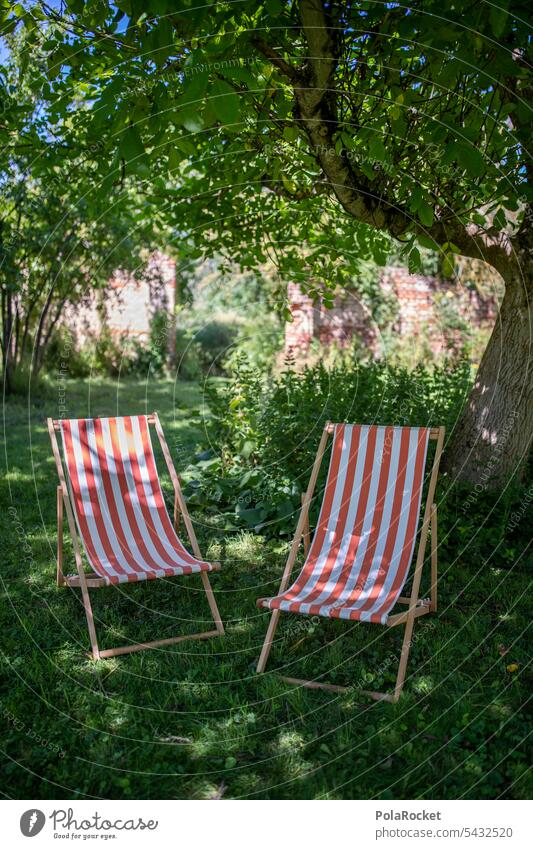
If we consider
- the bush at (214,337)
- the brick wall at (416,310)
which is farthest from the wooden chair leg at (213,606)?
the bush at (214,337)

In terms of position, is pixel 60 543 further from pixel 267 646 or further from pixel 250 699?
pixel 250 699

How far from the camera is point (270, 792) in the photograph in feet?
8.89

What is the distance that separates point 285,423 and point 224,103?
319 cm

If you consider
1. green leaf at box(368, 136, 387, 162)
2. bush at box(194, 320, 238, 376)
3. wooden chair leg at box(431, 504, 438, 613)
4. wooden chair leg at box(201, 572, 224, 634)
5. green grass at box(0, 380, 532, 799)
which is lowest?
green grass at box(0, 380, 532, 799)

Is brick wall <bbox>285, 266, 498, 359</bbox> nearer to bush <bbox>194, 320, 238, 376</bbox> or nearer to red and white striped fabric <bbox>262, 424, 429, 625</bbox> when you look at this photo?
bush <bbox>194, 320, 238, 376</bbox>

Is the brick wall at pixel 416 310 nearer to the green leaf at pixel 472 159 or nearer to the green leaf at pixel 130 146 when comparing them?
the green leaf at pixel 472 159

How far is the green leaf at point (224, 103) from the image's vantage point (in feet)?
8.84

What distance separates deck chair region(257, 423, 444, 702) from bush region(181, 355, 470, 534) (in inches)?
33.4

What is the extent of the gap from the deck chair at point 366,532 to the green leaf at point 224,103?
2024 mm

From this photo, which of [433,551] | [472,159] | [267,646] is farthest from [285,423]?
[472,159]

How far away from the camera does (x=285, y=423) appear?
566 centimetres

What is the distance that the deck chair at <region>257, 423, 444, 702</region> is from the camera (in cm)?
→ 362

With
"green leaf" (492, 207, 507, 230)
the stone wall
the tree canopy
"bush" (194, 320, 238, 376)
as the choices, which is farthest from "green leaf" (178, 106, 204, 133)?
"bush" (194, 320, 238, 376)

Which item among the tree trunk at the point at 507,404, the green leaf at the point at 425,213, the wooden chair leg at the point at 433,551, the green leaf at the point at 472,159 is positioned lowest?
the wooden chair leg at the point at 433,551
